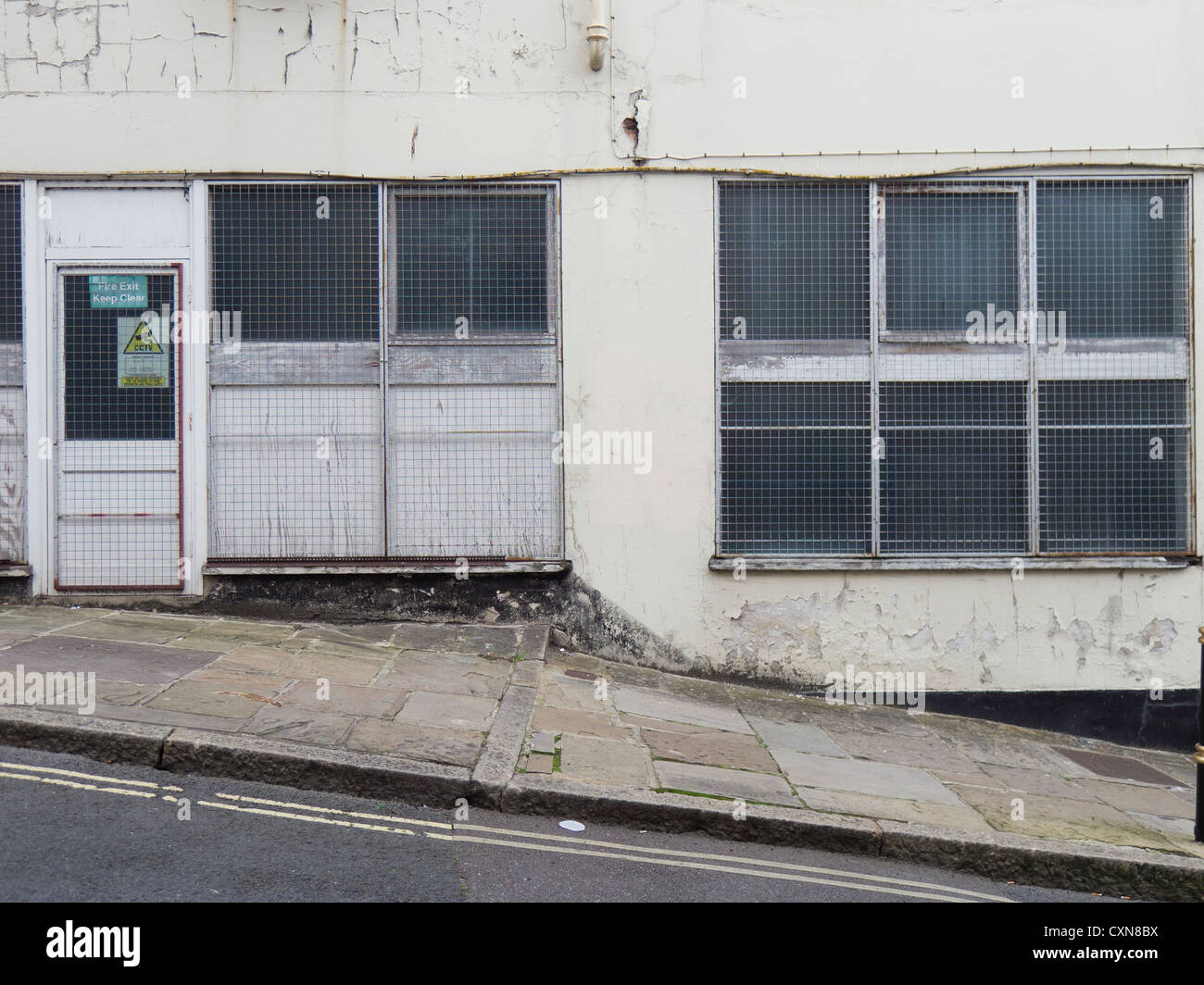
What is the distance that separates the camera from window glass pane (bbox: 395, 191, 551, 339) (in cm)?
748

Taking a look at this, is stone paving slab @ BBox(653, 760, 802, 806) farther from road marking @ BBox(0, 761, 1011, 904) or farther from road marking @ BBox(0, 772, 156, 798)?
road marking @ BBox(0, 772, 156, 798)

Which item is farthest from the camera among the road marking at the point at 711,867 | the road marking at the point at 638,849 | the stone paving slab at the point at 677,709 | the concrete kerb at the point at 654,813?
the stone paving slab at the point at 677,709

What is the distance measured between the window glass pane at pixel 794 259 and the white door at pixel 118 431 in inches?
172

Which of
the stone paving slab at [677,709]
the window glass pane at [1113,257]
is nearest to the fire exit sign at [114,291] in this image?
the stone paving slab at [677,709]

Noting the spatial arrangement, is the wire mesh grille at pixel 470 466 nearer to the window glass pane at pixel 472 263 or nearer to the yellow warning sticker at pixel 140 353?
the window glass pane at pixel 472 263

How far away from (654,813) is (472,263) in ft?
15.1

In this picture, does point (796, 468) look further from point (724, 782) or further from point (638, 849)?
point (638, 849)

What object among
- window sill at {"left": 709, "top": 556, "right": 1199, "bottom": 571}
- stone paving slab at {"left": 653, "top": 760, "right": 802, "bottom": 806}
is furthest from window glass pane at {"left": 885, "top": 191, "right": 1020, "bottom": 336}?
stone paving slab at {"left": 653, "top": 760, "right": 802, "bottom": 806}

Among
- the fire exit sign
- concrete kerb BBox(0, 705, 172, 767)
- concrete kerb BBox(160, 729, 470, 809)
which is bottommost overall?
concrete kerb BBox(160, 729, 470, 809)

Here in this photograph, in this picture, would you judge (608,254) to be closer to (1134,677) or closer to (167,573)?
(167,573)

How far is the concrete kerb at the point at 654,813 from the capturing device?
4602 millimetres

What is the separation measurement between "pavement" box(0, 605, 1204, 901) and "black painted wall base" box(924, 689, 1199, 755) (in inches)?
5.1

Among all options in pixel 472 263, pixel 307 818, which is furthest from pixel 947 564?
pixel 307 818

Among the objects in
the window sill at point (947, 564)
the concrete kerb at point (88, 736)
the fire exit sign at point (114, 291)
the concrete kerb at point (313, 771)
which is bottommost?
the concrete kerb at point (313, 771)
